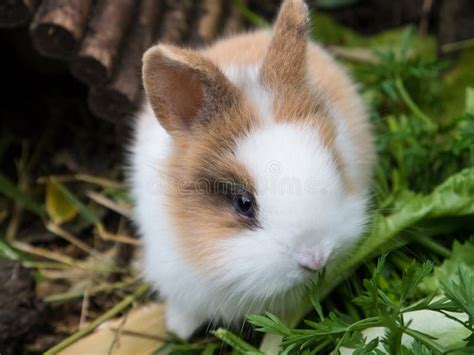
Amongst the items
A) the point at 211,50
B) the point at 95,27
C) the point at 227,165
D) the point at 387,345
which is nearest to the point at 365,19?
the point at 211,50

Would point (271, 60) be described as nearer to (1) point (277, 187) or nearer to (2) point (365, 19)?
(1) point (277, 187)

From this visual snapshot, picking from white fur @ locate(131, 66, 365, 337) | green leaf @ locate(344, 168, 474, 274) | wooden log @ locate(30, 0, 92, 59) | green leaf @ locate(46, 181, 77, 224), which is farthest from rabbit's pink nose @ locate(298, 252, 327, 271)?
green leaf @ locate(46, 181, 77, 224)

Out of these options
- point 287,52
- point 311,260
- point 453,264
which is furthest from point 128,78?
point 453,264

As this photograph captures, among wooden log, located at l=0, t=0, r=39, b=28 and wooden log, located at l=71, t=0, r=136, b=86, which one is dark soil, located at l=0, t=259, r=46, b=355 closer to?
wooden log, located at l=71, t=0, r=136, b=86

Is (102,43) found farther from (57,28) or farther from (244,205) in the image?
(244,205)

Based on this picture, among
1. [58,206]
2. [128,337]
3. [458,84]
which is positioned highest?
[458,84]

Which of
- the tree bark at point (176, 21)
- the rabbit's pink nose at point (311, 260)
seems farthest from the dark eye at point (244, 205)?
the tree bark at point (176, 21)
